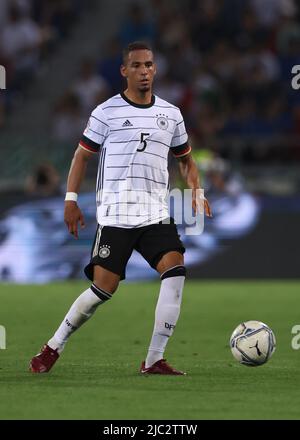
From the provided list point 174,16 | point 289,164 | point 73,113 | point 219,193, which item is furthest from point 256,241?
point 174,16

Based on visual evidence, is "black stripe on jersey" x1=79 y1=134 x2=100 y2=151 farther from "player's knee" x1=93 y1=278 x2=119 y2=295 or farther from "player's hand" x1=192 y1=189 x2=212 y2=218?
"player's knee" x1=93 y1=278 x2=119 y2=295

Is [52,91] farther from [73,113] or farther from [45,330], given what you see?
[45,330]

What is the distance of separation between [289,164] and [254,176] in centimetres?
88

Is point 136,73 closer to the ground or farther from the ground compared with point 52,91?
closer to the ground

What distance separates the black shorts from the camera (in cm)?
888

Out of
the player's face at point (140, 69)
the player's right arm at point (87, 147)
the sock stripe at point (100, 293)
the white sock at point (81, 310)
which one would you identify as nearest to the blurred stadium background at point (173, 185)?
the white sock at point (81, 310)

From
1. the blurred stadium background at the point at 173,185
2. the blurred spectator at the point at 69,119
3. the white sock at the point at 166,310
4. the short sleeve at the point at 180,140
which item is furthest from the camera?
the blurred spectator at the point at 69,119

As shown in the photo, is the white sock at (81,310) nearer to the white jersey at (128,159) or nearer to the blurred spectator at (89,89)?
the white jersey at (128,159)

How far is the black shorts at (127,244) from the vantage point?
8.88 m

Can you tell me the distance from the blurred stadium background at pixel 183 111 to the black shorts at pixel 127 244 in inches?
312

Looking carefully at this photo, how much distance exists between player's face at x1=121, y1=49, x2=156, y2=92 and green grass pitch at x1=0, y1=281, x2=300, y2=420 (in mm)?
1973

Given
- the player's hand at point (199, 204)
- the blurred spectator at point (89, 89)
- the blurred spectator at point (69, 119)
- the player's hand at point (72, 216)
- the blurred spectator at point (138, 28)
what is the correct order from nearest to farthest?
1. the player's hand at point (72, 216)
2. the player's hand at point (199, 204)
3. the blurred spectator at point (69, 119)
4. the blurred spectator at point (89, 89)
5. the blurred spectator at point (138, 28)

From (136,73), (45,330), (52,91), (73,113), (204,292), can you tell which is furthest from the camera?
(52,91)
